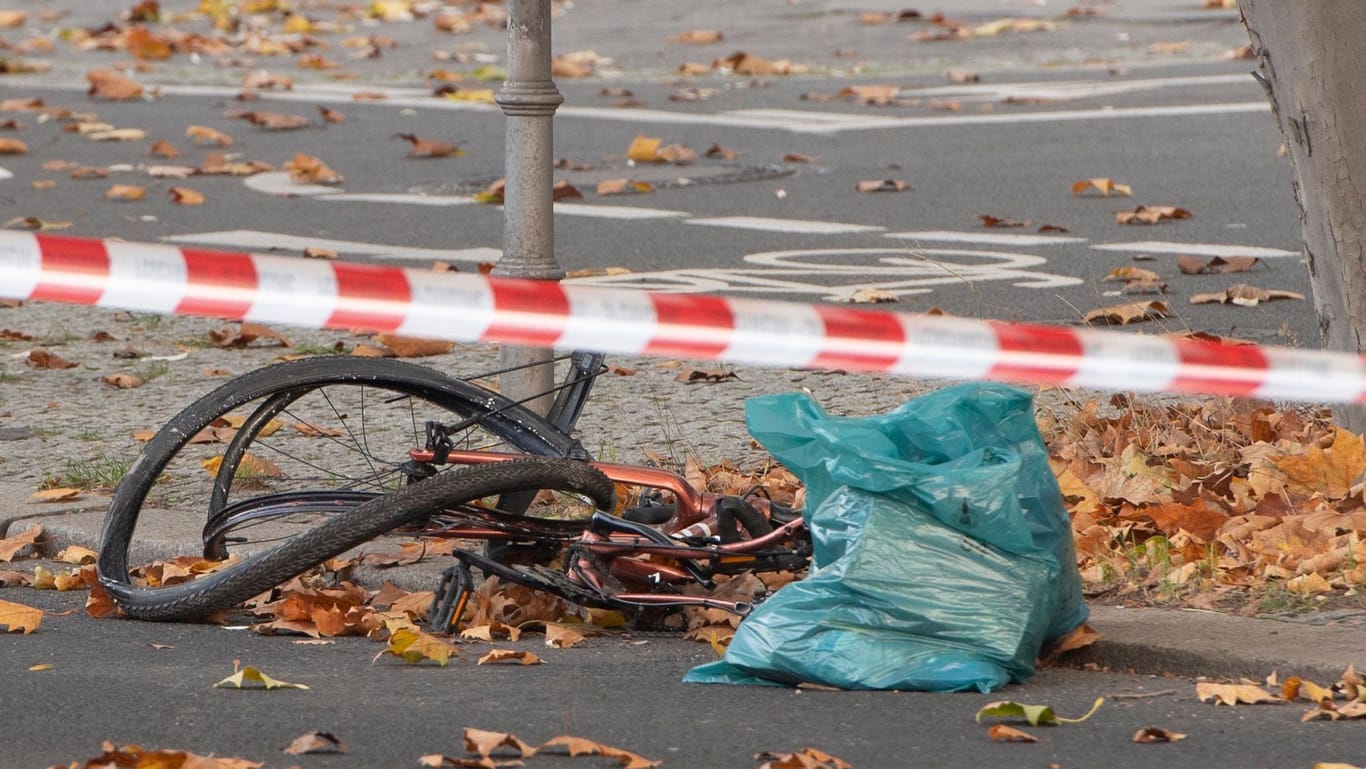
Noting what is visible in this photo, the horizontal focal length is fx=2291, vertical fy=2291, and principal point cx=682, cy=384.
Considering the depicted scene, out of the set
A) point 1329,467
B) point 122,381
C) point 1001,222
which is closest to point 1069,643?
point 1329,467

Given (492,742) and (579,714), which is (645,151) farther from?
(492,742)

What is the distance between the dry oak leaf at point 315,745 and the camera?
4.01 meters

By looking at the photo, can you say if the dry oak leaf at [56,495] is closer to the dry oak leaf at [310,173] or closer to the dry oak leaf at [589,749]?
the dry oak leaf at [589,749]

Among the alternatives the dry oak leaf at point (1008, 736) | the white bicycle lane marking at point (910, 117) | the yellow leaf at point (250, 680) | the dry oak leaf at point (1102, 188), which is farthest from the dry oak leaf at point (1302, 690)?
the white bicycle lane marking at point (910, 117)

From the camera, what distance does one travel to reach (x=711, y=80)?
18.2 m

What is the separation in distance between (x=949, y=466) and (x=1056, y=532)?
10.3 inches

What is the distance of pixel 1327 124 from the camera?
17.9 feet

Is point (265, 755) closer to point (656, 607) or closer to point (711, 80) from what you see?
point (656, 607)

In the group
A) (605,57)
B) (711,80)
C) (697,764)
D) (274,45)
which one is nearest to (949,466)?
(697,764)

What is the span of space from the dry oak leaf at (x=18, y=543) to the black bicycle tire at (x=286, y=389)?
81cm

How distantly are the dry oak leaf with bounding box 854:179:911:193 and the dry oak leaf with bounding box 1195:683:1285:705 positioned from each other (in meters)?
8.10

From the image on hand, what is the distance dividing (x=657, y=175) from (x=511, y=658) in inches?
336

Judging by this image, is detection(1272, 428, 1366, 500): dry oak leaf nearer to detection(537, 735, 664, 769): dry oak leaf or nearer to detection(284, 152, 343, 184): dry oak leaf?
detection(537, 735, 664, 769): dry oak leaf

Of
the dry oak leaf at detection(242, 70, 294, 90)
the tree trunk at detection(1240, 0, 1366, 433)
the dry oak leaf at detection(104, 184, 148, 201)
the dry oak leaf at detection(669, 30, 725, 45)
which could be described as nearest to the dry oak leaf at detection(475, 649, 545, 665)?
the tree trunk at detection(1240, 0, 1366, 433)
